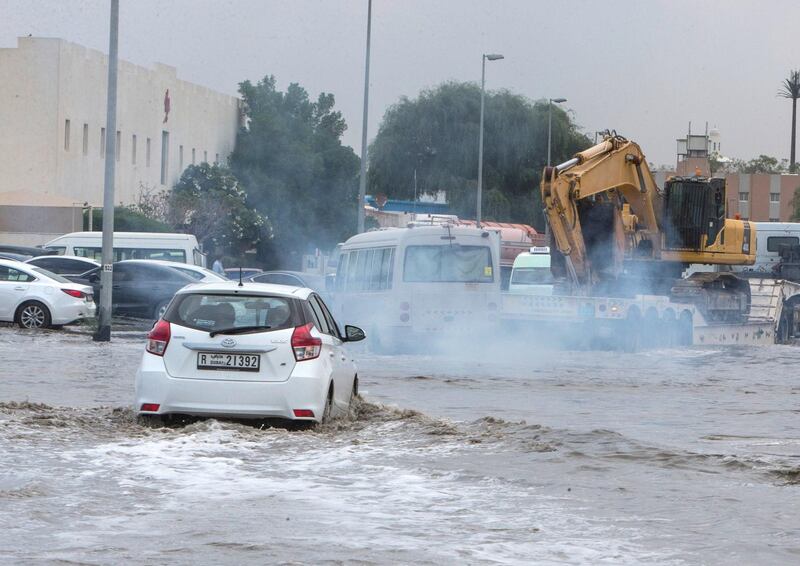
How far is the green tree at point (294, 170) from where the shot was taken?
77.8 meters

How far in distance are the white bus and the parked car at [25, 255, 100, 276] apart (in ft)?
36.6

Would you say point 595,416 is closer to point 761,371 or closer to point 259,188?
point 761,371

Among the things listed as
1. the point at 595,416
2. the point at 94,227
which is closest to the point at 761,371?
the point at 595,416

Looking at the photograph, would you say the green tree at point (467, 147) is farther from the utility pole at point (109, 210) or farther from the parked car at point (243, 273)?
the utility pole at point (109, 210)

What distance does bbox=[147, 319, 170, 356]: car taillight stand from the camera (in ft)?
42.0

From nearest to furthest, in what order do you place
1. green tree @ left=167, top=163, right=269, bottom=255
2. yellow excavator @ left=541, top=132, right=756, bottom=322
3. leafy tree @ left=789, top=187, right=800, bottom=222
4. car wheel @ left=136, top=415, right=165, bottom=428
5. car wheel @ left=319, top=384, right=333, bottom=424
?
car wheel @ left=136, top=415, right=165, bottom=428 < car wheel @ left=319, top=384, right=333, bottom=424 < yellow excavator @ left=541, top=132, right=756, bottom=322 < green tree @ left=167, top=163, right=269, bottom=255 < leafy tree @ left=789, top=187, right=800, bottom=222

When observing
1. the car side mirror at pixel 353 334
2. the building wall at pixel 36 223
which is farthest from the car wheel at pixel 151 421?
the building wall at pixel 36 223

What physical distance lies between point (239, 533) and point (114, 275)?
2540cm

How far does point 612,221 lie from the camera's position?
30344 mm

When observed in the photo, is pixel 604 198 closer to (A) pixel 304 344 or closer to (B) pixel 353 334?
(B) pixel 353 334

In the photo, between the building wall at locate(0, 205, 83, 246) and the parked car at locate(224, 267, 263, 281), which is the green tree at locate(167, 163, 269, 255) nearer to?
the building wall at locate(0, 205, 83, 246)

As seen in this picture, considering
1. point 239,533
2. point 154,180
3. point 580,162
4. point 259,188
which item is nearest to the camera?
point 239,533

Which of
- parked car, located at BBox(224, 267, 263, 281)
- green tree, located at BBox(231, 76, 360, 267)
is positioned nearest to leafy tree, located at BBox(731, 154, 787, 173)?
green tree, located at BBox(231, 76, 360, 267)

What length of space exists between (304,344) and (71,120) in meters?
52.1
